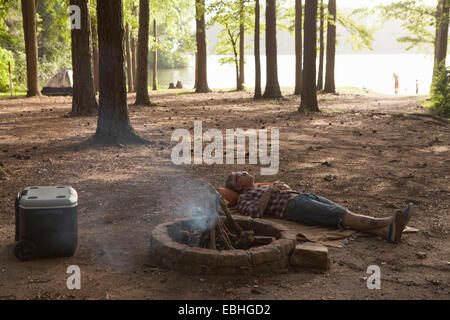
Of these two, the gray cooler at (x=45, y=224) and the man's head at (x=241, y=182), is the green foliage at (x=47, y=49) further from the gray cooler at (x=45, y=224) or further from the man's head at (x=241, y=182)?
the gray cooler at (x=45, y=224)

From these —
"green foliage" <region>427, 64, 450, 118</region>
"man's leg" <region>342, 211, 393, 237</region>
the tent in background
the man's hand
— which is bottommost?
"man's leg" <region>342, 211, 393, 237</region>

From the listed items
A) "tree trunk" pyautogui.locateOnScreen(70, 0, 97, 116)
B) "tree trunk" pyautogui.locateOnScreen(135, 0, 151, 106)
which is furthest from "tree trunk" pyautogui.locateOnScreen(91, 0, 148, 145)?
"tree trunk" pyautogui.locateOnScreen(135, 0, 151, 106)

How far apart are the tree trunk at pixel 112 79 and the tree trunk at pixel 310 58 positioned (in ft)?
26.7

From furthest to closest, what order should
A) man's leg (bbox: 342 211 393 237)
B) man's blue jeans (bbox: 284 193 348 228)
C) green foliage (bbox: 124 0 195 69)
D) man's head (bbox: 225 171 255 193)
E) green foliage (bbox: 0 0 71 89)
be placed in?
green foliage (bbox: 0 0 71 89) < green foliage (bbox: 124 0 195 69) < man's head (bbox: 225 171 255 193) < man's blue jeans (bbox: 284 193 348 228) < man's leg (bbox: 342 211 393 237)

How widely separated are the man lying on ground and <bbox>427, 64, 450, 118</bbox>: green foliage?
40.9ft

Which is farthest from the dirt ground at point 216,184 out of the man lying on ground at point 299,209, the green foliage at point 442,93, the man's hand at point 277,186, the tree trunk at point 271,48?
the tree trunk at point 271,48

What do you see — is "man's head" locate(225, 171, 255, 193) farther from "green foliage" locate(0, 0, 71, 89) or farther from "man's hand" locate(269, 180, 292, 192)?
"green foliage" locate(0, 0, 71, 89)

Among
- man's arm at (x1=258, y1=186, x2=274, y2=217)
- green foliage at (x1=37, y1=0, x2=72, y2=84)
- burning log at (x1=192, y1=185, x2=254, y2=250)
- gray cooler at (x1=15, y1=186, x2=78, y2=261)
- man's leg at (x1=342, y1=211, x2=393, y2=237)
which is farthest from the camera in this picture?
green foliage at (x1=37, y1=0, x2=72, y2=84)

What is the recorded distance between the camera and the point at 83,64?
15133 millimetres

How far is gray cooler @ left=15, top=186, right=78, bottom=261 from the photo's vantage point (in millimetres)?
4355

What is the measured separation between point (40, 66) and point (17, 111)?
66.8 ft

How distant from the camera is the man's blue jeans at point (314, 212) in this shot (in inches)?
217

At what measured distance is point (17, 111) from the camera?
1778cm

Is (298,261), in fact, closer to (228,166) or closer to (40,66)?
(228,166)
